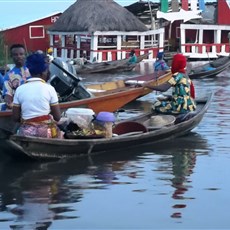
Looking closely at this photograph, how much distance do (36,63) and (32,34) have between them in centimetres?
3213

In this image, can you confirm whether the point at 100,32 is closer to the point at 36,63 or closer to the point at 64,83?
the point at 64,83

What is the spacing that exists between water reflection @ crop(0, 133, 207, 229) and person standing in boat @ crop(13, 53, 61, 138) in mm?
671

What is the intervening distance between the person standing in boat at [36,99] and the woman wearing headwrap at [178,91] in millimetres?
3011

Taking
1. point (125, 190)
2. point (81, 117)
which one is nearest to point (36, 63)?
point (81, 117)

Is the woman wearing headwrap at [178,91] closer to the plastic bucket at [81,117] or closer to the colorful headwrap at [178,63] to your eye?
the colorful headwrap at [178,63]

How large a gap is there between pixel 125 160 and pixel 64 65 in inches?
119

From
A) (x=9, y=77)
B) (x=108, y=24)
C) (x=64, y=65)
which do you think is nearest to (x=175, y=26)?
(x=108, y=24)

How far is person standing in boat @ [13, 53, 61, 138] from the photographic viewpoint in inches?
305

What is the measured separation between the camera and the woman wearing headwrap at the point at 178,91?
10500 millimetres

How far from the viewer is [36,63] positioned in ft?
25.3

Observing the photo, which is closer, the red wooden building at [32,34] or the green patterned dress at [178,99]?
the green patterned dress at [178,99]

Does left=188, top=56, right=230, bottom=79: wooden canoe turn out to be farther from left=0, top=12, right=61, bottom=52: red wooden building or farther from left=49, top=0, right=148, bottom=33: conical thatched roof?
left=0, top=12, right=61, bottom=52: red wooden building

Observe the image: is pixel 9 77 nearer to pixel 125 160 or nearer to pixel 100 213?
pixel 125 160

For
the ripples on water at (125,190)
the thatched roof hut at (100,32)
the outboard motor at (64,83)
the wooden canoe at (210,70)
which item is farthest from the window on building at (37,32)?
the ripples on water at (125,190)
